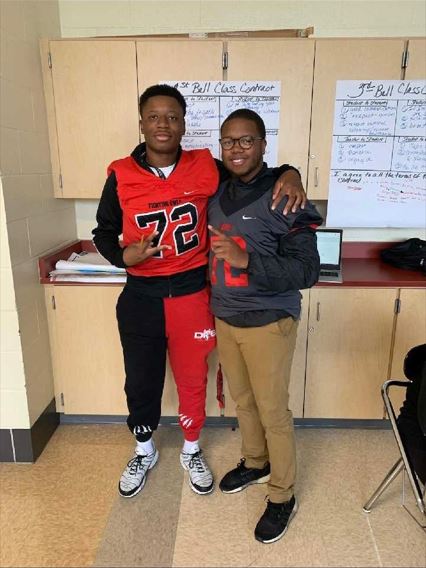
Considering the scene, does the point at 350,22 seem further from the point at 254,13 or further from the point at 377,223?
the point at 377,223

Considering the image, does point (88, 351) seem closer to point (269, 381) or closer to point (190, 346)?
point (190, 346)

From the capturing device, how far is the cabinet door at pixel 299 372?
2.30 meters

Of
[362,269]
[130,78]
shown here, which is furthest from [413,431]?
[130,78]

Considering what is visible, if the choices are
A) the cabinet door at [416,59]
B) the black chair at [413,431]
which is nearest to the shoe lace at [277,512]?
the black chair at [413,431]

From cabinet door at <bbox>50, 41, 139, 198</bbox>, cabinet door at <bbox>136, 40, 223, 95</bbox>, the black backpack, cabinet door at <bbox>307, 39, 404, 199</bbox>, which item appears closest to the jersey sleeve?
cabinet door at <bbox>50, 41, 139, 198</bbox>

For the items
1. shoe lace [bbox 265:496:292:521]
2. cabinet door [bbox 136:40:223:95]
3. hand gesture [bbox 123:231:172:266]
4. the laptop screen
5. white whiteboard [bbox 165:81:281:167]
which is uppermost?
cabinet door [bbox 136:40:223:95]

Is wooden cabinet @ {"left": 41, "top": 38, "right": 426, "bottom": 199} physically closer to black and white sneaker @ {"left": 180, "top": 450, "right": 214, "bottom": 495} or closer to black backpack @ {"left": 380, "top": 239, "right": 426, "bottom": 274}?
black backpack @ {"left": 380, "top": 239, "right": 426, "bottom": 274}

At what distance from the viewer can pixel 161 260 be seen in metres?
1.81

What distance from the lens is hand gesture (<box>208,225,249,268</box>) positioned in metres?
1.49

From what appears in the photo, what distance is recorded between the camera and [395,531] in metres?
1.78

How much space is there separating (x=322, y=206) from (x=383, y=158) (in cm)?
43

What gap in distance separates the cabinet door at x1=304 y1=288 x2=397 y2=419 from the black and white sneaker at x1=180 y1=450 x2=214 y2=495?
0.66 m

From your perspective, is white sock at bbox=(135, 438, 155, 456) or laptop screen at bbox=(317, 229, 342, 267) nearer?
white sock at bbox=(135, 438, 155, 456)

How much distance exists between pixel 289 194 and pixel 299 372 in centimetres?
114
